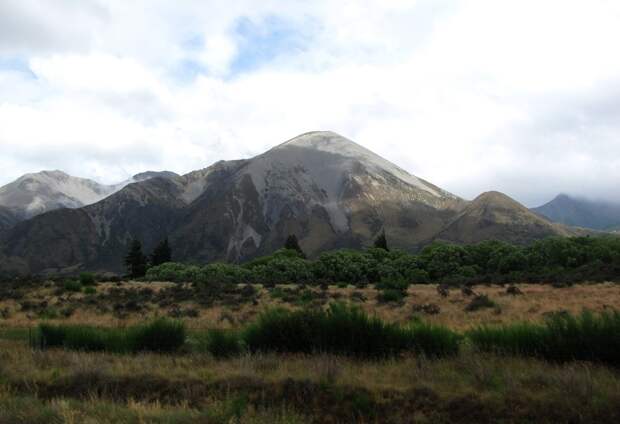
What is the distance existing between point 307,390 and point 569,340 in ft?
19.2

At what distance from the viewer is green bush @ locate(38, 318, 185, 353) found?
1546cm

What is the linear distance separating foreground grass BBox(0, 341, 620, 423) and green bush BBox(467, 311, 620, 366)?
0.60 m

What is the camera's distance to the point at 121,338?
15922 mm

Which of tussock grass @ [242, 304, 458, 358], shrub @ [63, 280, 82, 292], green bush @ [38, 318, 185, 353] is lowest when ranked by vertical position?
shrub @ [63, 280, 82, 292]

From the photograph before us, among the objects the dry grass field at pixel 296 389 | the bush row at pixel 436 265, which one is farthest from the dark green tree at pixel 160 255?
the dry grass field at pixel 296 389

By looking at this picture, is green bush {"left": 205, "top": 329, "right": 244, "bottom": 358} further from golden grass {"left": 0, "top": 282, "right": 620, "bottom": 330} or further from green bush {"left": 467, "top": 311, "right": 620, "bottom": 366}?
golden grass {"left": 0, "top": 282, "right": 620, "bottom": 330}

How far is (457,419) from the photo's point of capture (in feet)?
29.7

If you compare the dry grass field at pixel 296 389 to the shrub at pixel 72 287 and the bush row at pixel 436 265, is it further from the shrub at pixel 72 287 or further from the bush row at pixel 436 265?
the bush row at pixel 436 265

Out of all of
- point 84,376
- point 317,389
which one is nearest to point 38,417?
point 84,376

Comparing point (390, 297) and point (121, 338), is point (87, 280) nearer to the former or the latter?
point (390, 297)

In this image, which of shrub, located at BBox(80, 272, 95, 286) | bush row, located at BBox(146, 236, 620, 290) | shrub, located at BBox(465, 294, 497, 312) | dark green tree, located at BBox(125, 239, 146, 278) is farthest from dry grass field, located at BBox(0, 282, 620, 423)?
dark green tree, located at BBox(125, 239, 146, 278)

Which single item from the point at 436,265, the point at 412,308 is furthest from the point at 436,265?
the point at 412,308

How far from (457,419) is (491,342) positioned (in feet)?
15.8

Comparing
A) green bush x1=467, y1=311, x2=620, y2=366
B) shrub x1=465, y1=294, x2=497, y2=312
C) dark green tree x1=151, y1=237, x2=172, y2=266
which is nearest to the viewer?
green bush x1=467, y1=311, x2=620, y2=366
